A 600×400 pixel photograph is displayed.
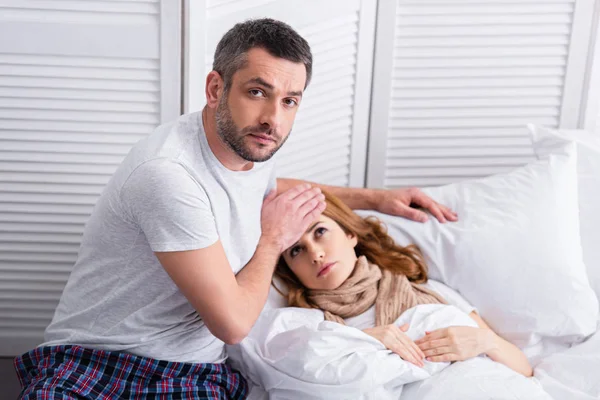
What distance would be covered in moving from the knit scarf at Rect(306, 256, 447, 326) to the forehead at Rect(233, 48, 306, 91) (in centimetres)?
52

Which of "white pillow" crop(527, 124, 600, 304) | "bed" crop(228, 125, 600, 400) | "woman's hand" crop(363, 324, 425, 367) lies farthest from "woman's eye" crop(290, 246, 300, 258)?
"white pillow" crop(527, 124, 600, 304)

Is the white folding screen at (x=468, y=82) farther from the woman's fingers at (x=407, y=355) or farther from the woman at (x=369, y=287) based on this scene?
the woman's fingers at (x=407, y=355)

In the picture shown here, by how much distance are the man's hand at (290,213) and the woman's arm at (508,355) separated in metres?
0.49

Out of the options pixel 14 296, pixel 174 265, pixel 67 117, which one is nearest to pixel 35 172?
pixel 67 117

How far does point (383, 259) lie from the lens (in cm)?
183

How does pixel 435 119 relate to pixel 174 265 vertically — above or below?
above

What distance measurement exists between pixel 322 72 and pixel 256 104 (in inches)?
27.3

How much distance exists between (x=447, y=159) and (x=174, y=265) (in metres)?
1.18

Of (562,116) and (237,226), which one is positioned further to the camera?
(562,116)

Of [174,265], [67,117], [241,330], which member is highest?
[67,117]

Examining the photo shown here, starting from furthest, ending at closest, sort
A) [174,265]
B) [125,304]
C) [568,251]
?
[568,251] → [125,304] → [174,265]

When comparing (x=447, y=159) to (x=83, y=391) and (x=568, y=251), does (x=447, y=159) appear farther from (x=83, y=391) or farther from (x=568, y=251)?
(x=83, y=391)

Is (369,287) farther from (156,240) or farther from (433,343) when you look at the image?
(156,240)

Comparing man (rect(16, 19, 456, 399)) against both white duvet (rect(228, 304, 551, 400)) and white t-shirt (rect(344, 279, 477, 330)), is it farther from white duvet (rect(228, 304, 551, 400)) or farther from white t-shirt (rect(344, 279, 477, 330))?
white t-shirt (rect(344, 279, 477, 330))
